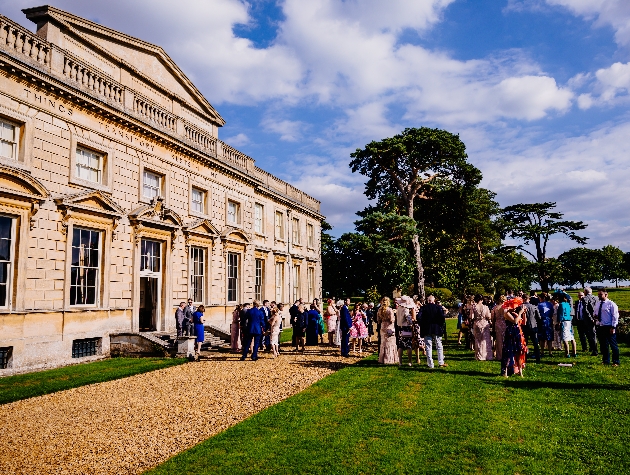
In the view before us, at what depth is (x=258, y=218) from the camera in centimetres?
2573

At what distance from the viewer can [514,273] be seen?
143 feet

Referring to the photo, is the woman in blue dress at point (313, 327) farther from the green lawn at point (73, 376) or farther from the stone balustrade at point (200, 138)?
the stone balustrade at point (200, 138)

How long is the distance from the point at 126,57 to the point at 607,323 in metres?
19.8

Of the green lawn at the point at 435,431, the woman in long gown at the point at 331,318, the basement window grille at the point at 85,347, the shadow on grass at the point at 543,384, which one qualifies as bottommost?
the green lawn at the point at 435,431

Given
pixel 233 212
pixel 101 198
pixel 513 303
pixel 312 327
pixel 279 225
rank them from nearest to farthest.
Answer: pixel 513 303, pixel 101 198, pixel 312 327, pixel 233 212, pixel 279 225

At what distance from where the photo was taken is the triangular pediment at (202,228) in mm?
18656

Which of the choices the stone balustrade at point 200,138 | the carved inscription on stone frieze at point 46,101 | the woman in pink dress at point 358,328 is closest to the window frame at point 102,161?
the carved inscription on stone frieze at point 46,101

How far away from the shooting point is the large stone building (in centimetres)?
1230

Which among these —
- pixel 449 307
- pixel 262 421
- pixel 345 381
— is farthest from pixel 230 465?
pixel 449 307

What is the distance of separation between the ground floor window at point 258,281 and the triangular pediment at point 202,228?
5226mm

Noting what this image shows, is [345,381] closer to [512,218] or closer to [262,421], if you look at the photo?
[262,421]

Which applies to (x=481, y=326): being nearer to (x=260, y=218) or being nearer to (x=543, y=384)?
(x=543, y=384)

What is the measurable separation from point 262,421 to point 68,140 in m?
11.3

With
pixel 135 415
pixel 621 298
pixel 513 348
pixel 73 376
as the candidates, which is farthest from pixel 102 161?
pixel 621 298
